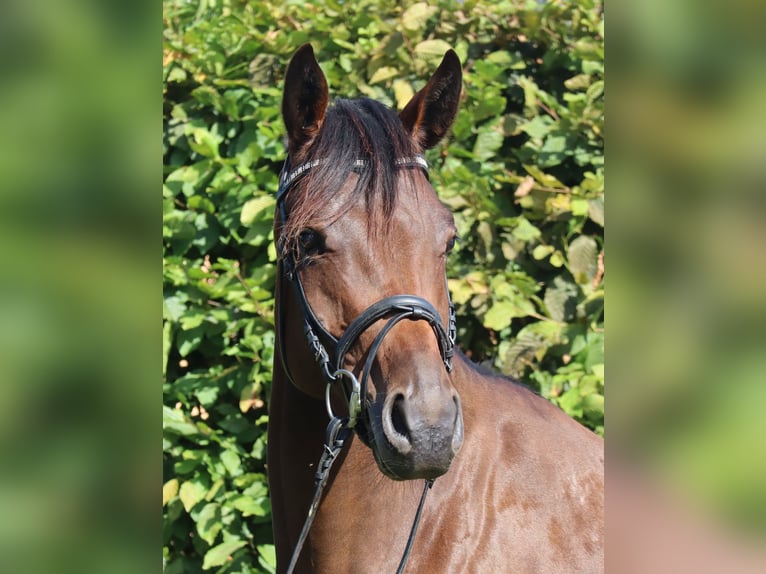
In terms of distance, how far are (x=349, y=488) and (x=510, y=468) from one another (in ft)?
1.54

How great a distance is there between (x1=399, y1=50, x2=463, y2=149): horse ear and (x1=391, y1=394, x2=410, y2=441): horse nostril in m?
0.88

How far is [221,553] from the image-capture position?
3518mm

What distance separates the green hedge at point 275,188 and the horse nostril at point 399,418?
1847 mm

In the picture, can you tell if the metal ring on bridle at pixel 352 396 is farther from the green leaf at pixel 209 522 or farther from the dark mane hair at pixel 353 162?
the green leaf at pixel 209 522

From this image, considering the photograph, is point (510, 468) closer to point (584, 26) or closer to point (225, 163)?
point (225, 163)

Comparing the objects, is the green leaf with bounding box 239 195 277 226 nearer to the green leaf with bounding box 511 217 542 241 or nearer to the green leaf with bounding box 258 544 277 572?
the green leaf with bounding box 511 217 542 241

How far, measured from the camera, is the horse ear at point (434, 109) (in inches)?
86.7

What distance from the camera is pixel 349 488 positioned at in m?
2.05

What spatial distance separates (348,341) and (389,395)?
8.1 inches

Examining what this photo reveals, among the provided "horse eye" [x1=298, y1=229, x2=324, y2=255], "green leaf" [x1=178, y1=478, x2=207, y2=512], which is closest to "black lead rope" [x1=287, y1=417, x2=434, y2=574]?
"horse eye" [x1=298, y1=229, x2=324, y2=255]

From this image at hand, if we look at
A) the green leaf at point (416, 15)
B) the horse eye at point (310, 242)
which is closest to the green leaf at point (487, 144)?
the green leaf at point (416, 15)

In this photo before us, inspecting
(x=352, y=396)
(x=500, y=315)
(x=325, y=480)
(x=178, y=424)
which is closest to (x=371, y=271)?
(x=352, y=396)

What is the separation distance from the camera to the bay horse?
176cm
